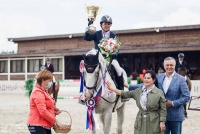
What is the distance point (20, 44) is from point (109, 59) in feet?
103

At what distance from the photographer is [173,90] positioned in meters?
5.21

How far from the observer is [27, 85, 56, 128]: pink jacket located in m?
4.72

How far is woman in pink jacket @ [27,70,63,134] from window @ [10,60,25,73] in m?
31.2

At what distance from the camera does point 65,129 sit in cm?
497

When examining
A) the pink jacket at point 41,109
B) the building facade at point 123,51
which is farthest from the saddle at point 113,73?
the building facade at point 123,51

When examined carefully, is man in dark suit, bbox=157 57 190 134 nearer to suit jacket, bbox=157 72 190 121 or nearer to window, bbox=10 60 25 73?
suit jacket, bbox=157 72 190 121

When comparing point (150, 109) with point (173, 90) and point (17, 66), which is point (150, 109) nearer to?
point (173, 90)

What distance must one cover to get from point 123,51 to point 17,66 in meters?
13.0

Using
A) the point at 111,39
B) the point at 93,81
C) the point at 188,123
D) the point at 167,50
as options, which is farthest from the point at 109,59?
the point at 167,50

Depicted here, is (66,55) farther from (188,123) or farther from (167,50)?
(188,123)

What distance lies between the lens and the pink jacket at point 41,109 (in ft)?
15.5

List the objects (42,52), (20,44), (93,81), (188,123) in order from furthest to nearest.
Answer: (20,44) → (42,52) → (188,123) → (93,81)

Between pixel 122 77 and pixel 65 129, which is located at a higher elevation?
pixel 122 77

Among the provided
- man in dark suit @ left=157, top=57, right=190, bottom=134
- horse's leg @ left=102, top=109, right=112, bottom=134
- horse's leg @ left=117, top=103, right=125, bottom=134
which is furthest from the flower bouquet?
man in dark suit @ left=157, top=57, right=190, bottom=134
